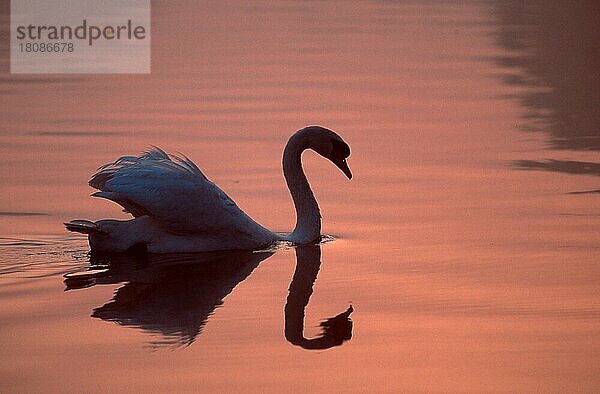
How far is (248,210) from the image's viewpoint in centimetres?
1234

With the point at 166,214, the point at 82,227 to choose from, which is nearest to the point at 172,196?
the point at 166,214

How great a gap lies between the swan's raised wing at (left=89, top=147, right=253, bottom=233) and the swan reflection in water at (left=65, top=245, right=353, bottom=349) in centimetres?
27

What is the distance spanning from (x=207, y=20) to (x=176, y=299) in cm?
1820

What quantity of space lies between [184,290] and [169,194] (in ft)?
3.41

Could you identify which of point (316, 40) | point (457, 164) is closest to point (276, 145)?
point (457, 164)

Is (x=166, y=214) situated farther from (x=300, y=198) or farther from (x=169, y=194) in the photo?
(x=300, y=198)

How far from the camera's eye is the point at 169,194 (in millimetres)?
10867

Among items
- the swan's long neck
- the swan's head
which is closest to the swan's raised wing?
the swan's long neck

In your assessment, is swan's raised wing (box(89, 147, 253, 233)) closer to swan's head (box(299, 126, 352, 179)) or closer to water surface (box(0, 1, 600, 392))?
water surface (box(0, 1, 600, 392))

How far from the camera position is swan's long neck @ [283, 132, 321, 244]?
1164 centimetres

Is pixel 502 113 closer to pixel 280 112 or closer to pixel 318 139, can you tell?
pixel 280 112

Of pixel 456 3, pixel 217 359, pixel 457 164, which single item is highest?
pixel 456 3

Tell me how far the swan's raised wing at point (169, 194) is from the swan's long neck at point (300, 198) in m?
0.57

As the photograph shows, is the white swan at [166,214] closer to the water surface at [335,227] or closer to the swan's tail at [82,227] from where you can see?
the swan's tail at [82,227]
